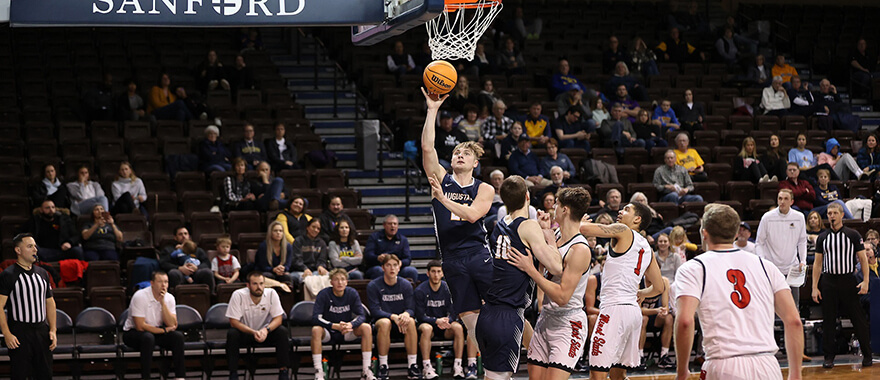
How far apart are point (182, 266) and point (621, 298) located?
19.7ft

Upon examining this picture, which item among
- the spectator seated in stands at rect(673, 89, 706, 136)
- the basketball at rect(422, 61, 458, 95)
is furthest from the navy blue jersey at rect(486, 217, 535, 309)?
the spectator seated in stands at rect(673, 89, 706, 136)

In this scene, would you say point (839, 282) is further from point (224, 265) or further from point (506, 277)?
point (224, 265)

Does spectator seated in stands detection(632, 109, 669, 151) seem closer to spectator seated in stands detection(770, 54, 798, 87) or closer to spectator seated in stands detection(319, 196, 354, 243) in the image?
spectator seated in stands detection(770, 54, 798, 87)

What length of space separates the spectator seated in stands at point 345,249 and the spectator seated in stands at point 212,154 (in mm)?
2551

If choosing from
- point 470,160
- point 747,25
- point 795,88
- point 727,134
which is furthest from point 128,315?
point 747,25

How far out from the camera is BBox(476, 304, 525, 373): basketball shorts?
615 centimetres

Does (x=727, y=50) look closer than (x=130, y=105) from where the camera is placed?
No

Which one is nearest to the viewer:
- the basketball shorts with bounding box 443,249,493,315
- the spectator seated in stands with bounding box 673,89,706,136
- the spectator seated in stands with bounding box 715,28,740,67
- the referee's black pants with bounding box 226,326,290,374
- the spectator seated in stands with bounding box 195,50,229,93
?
the basketball shorts with bounding box 443,249,493,315

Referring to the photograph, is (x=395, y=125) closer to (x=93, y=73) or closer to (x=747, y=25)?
(x=93, y=73)

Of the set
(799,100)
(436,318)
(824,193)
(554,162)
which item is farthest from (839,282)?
(799,100)

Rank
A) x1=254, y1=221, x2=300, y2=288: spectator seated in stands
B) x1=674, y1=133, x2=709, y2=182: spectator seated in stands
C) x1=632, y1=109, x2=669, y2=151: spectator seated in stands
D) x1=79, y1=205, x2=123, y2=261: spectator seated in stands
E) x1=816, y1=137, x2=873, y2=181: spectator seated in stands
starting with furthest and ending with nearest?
x1=632, y1=109, x2=669, y2=151: spectator seated in stands → x1=816, y1=137, x2=873, y2=181: spectator seated in stands → x1=674, y1=133, x2=709, y2=182: spectator seated in stands → x1=79, y1=205, x2=123, y2=261: spectator seated in stands → x1=254, y1=221, x2=300, y2=288: spectator seated in stands

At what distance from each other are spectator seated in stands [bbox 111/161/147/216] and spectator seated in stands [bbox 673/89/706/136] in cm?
870

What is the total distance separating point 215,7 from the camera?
19.2ft

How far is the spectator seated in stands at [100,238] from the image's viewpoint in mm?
11820
